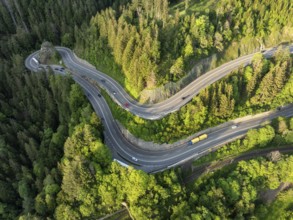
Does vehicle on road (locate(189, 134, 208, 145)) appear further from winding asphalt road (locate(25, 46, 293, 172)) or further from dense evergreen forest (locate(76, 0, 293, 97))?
dense evergreen forest (locate(76, 0, 293, 97))

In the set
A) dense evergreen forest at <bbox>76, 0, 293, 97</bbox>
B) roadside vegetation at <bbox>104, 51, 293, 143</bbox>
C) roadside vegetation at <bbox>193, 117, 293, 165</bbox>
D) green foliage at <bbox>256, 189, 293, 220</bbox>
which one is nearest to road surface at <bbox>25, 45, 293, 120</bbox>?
roadside vegetation at <bbox>104, 51, 293, 143</bbox>

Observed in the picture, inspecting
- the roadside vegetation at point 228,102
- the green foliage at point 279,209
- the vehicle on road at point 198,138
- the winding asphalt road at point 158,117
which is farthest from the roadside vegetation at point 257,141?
the green foliage at point 279,209

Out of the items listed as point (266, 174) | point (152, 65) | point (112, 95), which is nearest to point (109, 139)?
point (112, 95)

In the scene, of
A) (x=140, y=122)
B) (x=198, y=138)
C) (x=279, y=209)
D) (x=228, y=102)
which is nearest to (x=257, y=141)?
(x=228, y=102)

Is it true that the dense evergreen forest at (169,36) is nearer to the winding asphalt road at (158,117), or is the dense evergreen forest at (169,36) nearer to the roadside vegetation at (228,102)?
the winding asphalt road at (158,117)

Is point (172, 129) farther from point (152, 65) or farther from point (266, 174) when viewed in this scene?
point (266, 174)

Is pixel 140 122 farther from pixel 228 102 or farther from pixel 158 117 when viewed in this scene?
pixel 228 102
